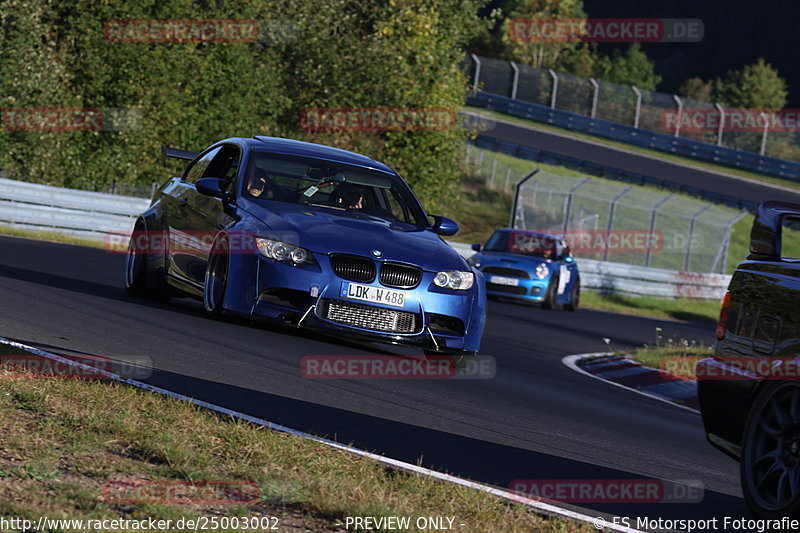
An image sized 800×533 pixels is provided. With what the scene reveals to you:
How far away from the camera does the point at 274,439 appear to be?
238 inches

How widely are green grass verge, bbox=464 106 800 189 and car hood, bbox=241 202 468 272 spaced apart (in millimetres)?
44285

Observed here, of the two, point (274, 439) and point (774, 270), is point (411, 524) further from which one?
point (774, 270)

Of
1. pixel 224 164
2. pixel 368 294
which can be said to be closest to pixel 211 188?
pixel 224 164

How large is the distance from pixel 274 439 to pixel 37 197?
18.4 m

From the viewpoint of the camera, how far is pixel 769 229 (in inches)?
250

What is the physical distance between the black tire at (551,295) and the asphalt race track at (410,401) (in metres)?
10.1

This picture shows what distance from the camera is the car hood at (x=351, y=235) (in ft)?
32.6

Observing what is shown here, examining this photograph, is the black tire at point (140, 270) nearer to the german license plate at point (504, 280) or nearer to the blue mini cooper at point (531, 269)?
the blue mini cooper at point (531, 269)

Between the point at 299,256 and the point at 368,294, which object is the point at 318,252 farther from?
the point at 368,294

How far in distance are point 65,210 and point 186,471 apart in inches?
762

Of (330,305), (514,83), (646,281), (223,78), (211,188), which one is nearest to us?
(330,305)

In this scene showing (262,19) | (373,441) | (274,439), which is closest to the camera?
(274,439)

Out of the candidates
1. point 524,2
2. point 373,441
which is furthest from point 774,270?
point 524,2

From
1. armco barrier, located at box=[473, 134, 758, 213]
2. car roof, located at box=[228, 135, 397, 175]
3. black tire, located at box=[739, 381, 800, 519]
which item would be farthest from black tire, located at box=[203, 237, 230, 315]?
armco barrier, located at box=[473, 134, 758, 213]
